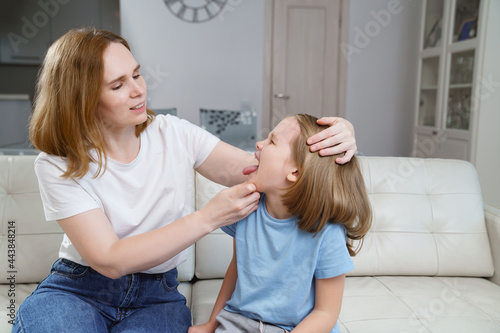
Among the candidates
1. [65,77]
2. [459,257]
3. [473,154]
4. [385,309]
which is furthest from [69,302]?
[473,154]

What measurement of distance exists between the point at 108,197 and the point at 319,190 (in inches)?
20.1

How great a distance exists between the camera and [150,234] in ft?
2.98

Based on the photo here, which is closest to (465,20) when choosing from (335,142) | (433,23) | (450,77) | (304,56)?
(450,77)

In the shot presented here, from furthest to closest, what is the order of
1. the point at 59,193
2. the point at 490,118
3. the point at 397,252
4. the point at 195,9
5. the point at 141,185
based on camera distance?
the point at 195,9
the point at 490,118
the point at 397,252
the point at 141,185
the point at 59,193

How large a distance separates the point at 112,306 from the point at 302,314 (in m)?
0.47

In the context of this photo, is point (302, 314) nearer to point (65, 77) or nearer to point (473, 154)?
point (65, 77)

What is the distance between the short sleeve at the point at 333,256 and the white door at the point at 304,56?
4.04 metres

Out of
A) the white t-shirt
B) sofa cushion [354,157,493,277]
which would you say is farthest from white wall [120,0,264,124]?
the white t-shirt

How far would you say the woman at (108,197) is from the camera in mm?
906

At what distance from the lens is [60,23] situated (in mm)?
4125

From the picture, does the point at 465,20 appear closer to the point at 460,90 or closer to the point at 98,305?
the point at 460,90

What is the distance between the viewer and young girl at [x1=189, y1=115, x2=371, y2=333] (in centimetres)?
91

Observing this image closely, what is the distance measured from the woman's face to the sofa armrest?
1373 mm

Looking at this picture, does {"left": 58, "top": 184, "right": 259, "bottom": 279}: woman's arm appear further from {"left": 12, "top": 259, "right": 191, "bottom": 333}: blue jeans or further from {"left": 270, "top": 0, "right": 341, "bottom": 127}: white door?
{"left": 270, "top": 0, "right": 341, "bottom": 127}: white door
